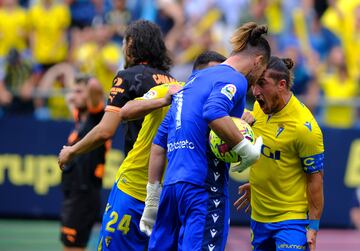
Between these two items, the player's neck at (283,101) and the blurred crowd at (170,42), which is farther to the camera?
the blurred crowd at (170,42)

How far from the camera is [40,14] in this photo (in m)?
15.6

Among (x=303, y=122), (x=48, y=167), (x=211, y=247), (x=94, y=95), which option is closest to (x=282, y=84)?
(x=303, y=122)

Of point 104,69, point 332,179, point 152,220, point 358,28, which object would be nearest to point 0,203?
point 104,69

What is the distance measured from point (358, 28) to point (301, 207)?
8.74m

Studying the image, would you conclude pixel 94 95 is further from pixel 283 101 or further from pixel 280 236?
pixel 280 236

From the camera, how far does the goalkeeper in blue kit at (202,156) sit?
649cm

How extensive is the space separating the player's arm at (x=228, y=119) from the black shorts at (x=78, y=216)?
13.9 feet

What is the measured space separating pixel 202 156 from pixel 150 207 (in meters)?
0.76

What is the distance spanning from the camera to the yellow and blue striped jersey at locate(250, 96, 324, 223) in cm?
739

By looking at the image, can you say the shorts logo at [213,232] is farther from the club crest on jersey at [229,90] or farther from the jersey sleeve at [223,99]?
the club crest on jersey at [229,90]

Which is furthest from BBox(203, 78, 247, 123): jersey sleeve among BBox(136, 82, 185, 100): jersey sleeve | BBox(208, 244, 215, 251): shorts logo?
BBox(208, 244, 215, 251): shorts logo

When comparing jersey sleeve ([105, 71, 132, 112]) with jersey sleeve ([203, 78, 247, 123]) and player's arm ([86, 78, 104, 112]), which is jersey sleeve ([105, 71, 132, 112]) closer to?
jersey sleeve ([203, 78, 247, 123])

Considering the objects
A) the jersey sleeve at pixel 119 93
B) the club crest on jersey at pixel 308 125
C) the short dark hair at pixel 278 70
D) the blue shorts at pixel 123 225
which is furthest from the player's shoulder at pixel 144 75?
the club crest on jersey at pixel 308 125

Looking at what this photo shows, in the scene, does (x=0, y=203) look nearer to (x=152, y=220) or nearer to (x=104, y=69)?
(x=104, y=69)
